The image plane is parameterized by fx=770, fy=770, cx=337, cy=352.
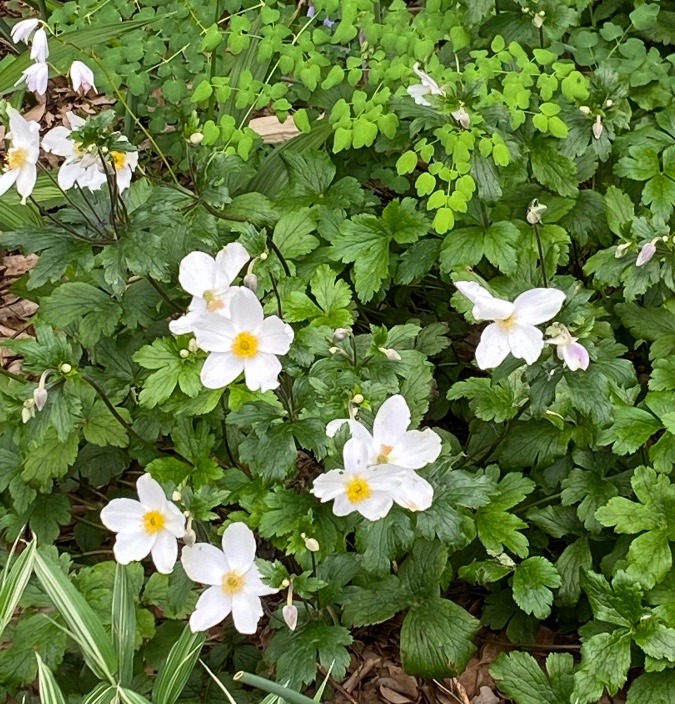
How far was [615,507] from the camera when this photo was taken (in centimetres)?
158

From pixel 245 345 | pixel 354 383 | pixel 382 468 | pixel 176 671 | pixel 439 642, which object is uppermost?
pixel 245 345

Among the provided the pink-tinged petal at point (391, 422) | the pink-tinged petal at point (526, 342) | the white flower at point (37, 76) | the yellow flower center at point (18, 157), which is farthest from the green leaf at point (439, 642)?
the white flower at point (37, 76)

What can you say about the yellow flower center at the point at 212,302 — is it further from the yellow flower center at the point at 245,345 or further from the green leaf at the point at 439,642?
the green leaf at the point at 439,642

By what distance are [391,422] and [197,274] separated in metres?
0.42

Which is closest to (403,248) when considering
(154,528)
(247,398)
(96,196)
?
(247,398)

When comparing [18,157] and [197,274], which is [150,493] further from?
[18,157]

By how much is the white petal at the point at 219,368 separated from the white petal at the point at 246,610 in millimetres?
375

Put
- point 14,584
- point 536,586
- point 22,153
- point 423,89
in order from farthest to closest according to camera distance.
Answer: point 423,89 → point 536,586 → point 22,153 → point 14,584

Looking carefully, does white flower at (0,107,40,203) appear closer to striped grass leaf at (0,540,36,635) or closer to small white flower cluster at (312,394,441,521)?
striped grass leaf at (0,540,36,635)

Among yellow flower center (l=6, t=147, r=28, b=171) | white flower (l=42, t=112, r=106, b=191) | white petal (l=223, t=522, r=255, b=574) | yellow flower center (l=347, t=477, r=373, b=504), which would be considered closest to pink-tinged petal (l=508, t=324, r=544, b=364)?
yellow flower center (l=347, t=477, r=373, b=504)

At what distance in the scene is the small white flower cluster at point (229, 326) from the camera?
127 centimetres

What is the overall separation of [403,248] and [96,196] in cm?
84

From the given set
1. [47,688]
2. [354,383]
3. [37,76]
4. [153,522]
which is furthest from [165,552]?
[37,76]

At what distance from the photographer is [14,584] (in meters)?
1.33
